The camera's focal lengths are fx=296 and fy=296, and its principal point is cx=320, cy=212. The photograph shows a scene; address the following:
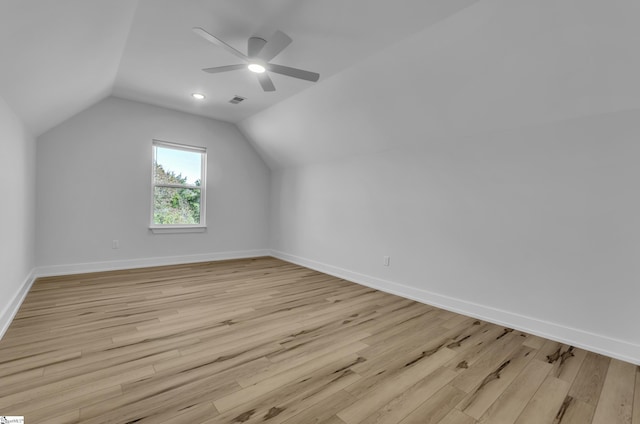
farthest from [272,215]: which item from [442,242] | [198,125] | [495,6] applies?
[495,6]

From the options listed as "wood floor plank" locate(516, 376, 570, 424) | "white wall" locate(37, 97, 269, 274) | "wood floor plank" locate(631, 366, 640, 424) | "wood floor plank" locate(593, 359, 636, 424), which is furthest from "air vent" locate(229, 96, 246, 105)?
"wood floor plank" locate(631, 366, 640, 424)

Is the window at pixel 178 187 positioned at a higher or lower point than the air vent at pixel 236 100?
lower

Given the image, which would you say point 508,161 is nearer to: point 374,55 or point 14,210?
point 374,55

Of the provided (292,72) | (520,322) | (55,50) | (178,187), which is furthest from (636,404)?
(178,187)

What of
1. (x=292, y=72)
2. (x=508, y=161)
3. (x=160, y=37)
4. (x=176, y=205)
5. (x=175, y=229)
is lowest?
(x=175, y=229)

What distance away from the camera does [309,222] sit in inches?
207

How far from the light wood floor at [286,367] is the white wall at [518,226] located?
0.30m

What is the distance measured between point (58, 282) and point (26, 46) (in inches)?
123

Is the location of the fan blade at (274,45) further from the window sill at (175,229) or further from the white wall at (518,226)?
the window sill at (175,229)

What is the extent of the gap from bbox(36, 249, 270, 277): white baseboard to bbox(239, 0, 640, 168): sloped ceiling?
3.22 metres

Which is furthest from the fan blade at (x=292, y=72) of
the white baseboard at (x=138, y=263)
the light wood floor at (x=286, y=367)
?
the white baseboard at (x=138, y=263)

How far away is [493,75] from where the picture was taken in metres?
2.52

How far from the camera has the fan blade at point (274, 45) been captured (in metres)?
2.30

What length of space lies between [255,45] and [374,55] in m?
1.12
